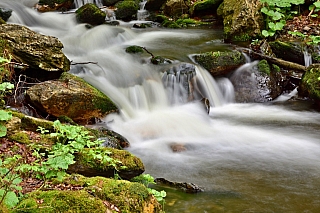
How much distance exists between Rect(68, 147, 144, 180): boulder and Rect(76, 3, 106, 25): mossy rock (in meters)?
10.6

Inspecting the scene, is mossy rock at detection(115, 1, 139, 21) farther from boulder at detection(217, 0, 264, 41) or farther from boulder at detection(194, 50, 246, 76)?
boulder at detection(194, 50, 246, 76)

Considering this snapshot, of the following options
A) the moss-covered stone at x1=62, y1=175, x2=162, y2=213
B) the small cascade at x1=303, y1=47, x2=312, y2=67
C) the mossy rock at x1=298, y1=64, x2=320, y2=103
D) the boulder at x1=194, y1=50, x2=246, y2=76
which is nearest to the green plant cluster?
the small cascade at x1=303, y1=47, x2=312, y2=67

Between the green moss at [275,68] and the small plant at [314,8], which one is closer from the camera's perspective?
the green moss at [275,68]

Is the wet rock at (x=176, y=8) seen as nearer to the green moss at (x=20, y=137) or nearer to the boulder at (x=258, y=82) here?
the boulder at (x=258, y=82)

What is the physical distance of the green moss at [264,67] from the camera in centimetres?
929

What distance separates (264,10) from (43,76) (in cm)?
784

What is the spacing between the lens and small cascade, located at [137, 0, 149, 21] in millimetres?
15698

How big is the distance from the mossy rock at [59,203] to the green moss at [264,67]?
25.6 ft

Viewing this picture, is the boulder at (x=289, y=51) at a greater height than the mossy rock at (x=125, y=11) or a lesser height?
lesser

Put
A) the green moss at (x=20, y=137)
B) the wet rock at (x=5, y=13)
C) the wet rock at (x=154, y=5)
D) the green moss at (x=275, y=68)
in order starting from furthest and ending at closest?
1. the wet rock at (x=154, y=5)
2. the wet rock at (x=5, y=13)
3. the green moss at (x=275, y=68)
4. the green moss at (x=20, y=137)

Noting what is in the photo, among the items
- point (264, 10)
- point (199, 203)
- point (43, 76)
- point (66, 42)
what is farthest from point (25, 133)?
point (264, 10)

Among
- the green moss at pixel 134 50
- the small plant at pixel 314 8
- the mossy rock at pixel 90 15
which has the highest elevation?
the mossy rock at pixel 90 15

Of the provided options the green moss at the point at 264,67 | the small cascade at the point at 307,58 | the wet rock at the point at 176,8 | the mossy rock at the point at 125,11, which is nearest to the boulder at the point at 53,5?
the mossy rock at the point at 125,11

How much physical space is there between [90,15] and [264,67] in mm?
7532
